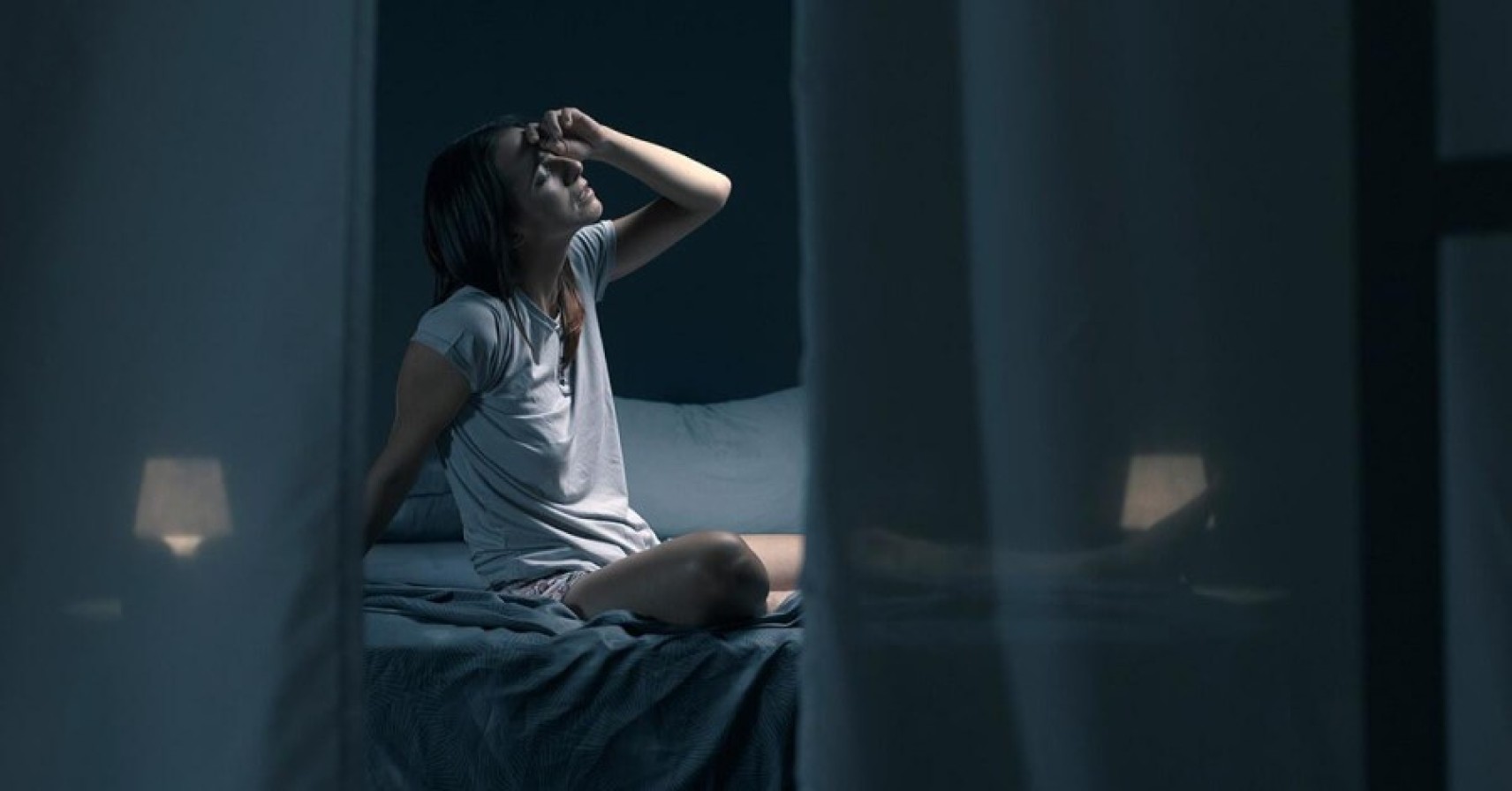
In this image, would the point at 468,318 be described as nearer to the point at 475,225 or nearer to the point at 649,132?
the point at 475,225

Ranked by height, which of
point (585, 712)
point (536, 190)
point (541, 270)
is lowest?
point (585, 712)

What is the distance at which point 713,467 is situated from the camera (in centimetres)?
312

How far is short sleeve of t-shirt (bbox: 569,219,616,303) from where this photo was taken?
2.33 m

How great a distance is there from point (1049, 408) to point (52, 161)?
678 millimetres

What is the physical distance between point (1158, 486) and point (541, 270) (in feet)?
4.51

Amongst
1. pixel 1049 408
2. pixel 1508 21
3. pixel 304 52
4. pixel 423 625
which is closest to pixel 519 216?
pixel 423 625

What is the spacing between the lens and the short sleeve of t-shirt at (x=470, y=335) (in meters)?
1.95

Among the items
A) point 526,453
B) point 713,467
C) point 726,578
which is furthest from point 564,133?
point 713,467

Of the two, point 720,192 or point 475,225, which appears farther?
point 720,192

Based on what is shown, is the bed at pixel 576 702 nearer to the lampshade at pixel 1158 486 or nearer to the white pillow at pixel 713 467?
the lampshade at pixel 1158 486

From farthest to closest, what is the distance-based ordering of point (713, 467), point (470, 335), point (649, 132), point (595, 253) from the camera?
point (649, 132), point (713, 467), point (595, 253), point (470, 335)

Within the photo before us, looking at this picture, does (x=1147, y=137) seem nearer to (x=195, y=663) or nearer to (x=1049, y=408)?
(x=1049, y=408)

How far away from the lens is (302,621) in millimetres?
942

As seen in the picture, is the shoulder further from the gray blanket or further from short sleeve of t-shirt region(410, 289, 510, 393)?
the gray blanket
